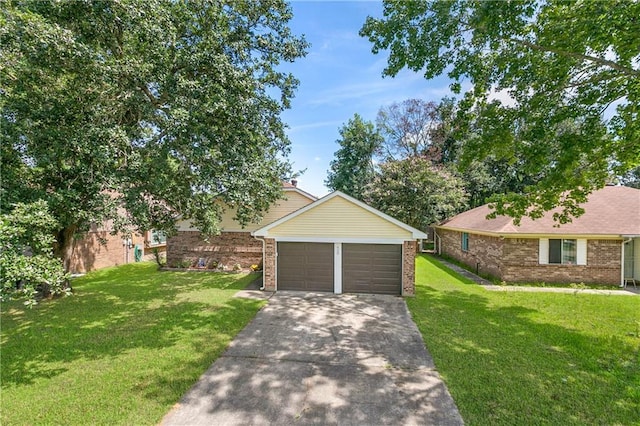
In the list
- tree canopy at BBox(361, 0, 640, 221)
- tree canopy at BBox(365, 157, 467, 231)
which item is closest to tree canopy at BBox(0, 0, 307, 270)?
tree canopy at BBox(361, 0, 640, 221)

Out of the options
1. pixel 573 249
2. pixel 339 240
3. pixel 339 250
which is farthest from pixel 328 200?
pixel 573 249

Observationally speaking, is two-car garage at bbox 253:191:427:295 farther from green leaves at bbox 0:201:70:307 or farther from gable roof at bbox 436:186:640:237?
green leaves at bbox 0:201:70:307

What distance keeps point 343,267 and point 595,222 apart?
1215 cm

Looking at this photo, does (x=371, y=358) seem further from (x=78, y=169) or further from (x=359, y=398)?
(x=78, y=169)

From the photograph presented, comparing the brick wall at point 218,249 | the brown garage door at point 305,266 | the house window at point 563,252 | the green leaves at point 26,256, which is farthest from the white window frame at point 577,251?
the green leaves at point 26,256

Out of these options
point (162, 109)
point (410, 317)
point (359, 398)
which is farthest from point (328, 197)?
point (359, 398)

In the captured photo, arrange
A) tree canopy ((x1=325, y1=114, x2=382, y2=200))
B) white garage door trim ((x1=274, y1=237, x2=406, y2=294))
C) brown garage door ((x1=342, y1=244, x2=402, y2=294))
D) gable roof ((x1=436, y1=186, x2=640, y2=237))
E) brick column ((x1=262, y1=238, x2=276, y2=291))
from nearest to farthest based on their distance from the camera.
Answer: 1. brown garage door ((x1=342, y1=244, x2=402, y2=294))
2. white garage door trim ((x1=274, y1=237, x2=406, y2=294))
3. brick column ((x1=262, y1=238, x2=276, y2=291))
4. gable roof ((x1=436, y1=186, x2=640, y2=237))
5. tree canopy ((x1=325, y1=114, x2=382, y2=200))

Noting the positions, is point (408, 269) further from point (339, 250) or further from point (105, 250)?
point (105, 250)

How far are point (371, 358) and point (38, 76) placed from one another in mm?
10451

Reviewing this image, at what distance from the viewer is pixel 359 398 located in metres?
4.74

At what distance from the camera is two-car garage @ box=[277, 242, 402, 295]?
1114cm

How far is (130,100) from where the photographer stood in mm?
7406

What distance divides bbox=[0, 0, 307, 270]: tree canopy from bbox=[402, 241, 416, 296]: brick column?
6.49m

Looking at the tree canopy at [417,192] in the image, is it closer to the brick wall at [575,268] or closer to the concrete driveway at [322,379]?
the brick wall at [575,268]
